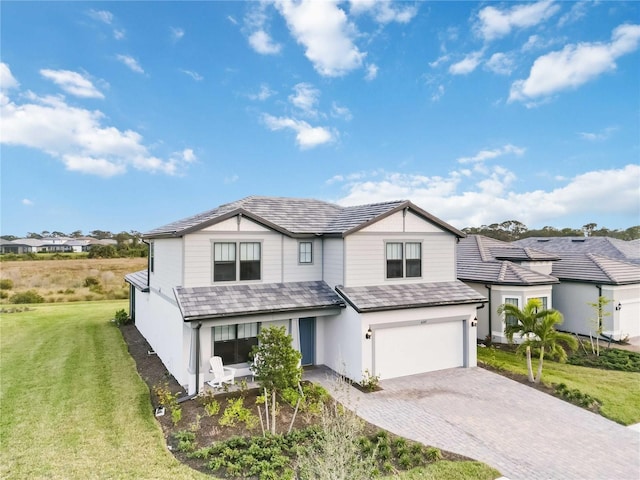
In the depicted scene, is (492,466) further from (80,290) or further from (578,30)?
(80,290)

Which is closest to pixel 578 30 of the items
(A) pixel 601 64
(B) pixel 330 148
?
(A) pixel 601 64

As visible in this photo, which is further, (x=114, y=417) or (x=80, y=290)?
(x=80, y=290)

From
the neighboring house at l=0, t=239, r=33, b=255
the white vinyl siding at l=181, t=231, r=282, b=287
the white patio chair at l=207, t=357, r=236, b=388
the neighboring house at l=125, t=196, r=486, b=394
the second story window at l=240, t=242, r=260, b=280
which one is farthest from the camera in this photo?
the neighboring house at l=0, t=239, r=33, b=255

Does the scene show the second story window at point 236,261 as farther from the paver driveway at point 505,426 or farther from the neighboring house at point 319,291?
the paver driveway at point 505,426

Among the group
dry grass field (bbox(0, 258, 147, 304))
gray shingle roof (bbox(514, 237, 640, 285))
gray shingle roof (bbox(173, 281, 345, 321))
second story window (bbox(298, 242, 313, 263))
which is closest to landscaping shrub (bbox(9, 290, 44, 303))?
dry grass field (bbox(0, 258, 147, 304))

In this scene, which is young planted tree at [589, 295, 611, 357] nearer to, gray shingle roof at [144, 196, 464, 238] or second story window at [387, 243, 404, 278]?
gray shingle roof at [144, 196, 464, 238]

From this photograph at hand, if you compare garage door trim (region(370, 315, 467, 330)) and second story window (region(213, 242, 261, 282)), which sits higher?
second story window (region(213, 242, 261, 282))
